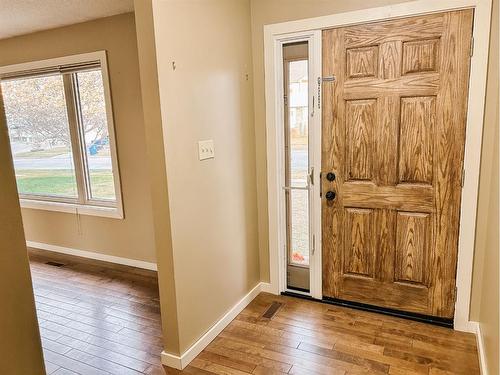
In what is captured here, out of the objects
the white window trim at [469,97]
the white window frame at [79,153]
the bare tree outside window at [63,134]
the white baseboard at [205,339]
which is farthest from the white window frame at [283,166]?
the bare tree outside window at [63,134]

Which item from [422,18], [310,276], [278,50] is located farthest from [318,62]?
[310,276]

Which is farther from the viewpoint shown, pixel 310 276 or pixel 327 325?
pixel 310 276

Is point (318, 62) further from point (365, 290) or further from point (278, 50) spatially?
point (365, 290)

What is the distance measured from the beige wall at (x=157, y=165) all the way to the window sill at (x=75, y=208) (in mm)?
1777

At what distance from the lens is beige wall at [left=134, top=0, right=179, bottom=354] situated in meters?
1.81

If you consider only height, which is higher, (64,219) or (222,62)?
(222,62)

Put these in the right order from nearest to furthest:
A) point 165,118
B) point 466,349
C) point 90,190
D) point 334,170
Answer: point 165,118 < point 466,349 < point 334,170 < point 90,190

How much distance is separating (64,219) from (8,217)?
12.2 feet

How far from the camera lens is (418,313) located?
2.51 metres

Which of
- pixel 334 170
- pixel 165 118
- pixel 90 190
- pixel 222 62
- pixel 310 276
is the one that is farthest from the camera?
pixel 90 190

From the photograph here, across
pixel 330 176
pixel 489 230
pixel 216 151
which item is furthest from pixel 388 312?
pixel 216 151

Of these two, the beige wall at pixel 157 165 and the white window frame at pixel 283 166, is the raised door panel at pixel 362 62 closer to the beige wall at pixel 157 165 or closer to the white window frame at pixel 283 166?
the white window frame at pixel 283 166

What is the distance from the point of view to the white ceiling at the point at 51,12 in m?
2.75

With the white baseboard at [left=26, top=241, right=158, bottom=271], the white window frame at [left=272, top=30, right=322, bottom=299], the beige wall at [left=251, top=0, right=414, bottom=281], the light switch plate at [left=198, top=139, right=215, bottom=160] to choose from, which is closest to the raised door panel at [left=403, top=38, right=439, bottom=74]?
the beige wall at [left=251, top=0, right=414, bottom=281]
